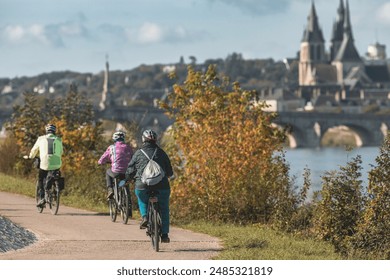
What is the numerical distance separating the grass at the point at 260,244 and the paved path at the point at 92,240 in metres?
0.21

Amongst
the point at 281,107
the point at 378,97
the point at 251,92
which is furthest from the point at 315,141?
the point at 251,92

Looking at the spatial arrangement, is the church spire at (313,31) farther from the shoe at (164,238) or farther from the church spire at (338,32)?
the shoe at (164,238)

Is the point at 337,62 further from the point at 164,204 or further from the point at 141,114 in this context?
the point at 164,204

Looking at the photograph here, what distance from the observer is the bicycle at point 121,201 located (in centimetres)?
1291

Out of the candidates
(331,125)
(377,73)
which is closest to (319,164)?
(331,125)

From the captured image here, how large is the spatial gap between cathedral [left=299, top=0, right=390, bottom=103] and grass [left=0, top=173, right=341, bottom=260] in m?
151

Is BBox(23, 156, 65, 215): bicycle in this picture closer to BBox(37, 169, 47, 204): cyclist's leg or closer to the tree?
BBox(37, 169, 47, 204): cyclist's leg

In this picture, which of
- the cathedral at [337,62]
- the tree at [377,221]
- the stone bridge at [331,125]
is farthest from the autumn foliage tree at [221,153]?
the cathedral at [337,62]

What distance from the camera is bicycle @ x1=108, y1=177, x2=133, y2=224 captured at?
42.4 feet

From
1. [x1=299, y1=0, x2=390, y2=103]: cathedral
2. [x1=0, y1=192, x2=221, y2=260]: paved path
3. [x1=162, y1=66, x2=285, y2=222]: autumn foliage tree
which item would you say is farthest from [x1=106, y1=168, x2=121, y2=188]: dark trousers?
[x1=299, y1=0, x2=390, y2=103]: cathedral

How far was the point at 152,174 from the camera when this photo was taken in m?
10.0

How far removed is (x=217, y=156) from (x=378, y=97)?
142604 millimetres
